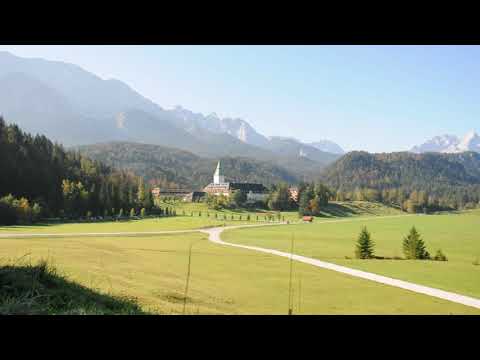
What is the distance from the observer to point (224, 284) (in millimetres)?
16281

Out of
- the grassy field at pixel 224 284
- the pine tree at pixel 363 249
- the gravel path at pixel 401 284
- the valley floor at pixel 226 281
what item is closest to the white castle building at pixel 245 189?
the pine tree at pixel 363 249

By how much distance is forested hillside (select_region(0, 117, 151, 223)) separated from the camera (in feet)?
124

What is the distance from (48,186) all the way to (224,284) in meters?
36.8

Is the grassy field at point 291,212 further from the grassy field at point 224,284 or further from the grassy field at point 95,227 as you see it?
the grassy field at point 224,284

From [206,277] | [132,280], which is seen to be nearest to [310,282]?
[206,277]

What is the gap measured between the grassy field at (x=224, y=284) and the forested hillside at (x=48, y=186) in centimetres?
1803

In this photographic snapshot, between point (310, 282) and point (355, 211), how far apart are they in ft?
257

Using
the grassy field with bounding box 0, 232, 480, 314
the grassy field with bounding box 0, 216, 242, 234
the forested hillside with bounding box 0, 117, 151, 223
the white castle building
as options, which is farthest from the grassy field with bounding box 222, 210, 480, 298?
the white castle building

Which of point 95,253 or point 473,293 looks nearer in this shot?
point 473,293

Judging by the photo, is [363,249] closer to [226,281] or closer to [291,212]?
[226,281]

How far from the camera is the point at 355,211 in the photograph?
9288cm
